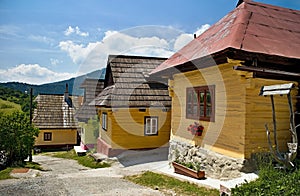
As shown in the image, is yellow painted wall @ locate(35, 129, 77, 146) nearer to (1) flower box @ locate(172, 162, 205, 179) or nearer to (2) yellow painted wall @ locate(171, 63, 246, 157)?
(1) flower box @ locate(172, 162, 205, 179)

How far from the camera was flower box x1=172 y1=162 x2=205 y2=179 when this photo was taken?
6.49 m

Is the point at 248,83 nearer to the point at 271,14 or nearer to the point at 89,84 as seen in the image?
the point at 271,14

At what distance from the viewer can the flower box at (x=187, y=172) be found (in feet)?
21.3

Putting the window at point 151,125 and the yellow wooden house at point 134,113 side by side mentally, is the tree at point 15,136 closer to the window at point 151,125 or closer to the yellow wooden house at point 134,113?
the yellow wooden house at point 134,113

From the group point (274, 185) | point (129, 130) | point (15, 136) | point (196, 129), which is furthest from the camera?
point (129, 130)

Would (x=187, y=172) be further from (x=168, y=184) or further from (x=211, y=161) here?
(x=168, y=184)

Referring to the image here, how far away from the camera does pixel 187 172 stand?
695 cm

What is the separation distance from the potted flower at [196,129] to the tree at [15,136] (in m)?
7.72

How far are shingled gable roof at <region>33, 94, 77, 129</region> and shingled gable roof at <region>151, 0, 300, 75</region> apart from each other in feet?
54.4

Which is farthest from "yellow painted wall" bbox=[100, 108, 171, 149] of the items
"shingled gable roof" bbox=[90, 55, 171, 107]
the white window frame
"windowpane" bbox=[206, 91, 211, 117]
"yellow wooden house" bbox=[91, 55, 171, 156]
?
"windowpane" bbox=[206, 91, 211, 117]

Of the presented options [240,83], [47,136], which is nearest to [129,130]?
[240,83]

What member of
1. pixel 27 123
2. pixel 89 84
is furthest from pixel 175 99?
pixel 89 84

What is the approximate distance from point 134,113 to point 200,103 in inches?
177

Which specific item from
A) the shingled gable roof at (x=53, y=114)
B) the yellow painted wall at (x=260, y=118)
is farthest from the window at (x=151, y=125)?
the shingled gable roof at (x=53, y=114)
